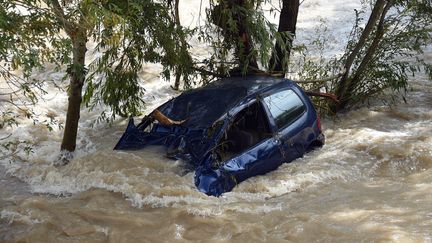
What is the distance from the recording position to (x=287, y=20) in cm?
998

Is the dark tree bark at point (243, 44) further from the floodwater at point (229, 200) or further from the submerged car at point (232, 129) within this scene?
the floodwater at point (229, 200)

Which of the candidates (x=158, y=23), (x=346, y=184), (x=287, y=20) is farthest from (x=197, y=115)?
(x=287, y=20)

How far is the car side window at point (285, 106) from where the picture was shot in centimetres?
687

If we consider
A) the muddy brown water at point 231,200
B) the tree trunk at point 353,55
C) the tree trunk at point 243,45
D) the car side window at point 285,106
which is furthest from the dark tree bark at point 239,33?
the tree trunk at point 353,55

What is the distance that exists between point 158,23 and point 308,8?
13074 millimetres

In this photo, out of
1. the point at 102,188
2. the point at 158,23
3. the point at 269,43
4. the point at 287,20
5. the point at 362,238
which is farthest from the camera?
the point at 287,20

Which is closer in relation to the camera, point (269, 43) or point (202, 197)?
point (202, 197)

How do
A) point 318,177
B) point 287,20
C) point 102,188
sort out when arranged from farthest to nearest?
point 287,20, point 318,177, point 102,188

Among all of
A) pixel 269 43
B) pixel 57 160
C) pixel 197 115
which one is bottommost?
pixel 57 160

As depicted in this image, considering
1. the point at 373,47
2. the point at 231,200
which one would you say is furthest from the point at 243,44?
the point at 231,200

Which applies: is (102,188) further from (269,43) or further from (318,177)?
(269,43)

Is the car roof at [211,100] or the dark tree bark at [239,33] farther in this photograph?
the dark tree bark at [239,33]

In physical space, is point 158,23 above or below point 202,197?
above

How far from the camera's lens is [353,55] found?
10141mm
